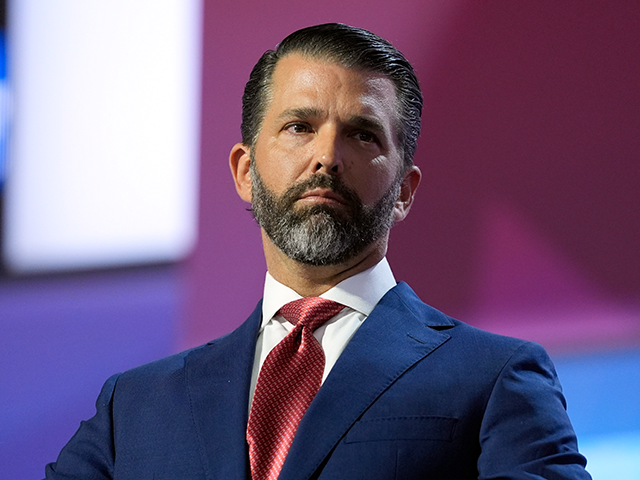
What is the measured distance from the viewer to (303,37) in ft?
6.11

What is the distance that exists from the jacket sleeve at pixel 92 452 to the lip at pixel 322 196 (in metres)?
0.60

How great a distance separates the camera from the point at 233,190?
8.34 ft

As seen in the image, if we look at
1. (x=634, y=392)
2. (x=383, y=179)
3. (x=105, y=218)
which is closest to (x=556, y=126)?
(x=634, y=392)

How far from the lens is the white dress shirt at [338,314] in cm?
167

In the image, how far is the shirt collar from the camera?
5.66 ft

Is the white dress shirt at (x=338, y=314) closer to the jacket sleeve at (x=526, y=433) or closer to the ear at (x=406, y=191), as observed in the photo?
the ear at (x=406, y=191)

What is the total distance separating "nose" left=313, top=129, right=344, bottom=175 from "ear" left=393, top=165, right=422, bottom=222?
0.26m

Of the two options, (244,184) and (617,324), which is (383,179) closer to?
(244,184)

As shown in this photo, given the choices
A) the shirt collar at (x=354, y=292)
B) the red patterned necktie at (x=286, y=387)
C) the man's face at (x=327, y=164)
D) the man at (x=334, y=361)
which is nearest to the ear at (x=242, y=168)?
the man at (x=334, y=361)

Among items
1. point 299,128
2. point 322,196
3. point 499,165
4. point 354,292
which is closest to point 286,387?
point 354,292

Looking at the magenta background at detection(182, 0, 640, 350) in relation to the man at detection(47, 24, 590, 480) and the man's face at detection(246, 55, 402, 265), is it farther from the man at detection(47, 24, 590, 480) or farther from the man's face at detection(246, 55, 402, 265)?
the man's face at detection(246, 55, 402, 265)

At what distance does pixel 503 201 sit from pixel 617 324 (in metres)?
0.47

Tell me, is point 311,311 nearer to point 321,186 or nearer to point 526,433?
point 321,186

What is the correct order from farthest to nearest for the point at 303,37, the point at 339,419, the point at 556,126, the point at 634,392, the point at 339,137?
1. the point at 556,126
2. the point at 634,392
3. the point at 303,37
4. the point at 339,137
5. the point at 339,419
